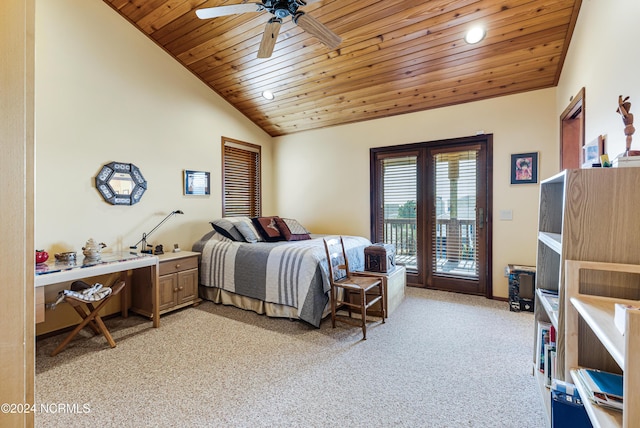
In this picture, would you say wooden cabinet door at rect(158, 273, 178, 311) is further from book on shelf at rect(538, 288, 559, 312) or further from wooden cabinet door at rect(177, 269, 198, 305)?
book on shelf at rect(538, 288, 559, 312)

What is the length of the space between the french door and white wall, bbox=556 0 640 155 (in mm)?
1392

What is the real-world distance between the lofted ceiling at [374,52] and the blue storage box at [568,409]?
2.93 metres

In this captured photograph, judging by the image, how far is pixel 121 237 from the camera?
3428 mm

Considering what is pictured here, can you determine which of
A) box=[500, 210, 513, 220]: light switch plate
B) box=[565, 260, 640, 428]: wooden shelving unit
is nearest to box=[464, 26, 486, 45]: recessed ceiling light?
box=[500, 210, 513, 220]: light switch plate

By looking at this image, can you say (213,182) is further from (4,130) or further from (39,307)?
(4,130)

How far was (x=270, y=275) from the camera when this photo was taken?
10.6 ft

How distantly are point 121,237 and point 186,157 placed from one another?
1331 millimetres

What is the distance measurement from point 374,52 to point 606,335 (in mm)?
3280

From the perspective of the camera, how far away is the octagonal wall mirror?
324cm

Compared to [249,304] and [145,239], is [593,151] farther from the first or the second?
[145,239]

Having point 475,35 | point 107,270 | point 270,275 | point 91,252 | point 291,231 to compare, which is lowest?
point 270,275

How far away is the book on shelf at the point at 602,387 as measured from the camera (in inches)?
39.2

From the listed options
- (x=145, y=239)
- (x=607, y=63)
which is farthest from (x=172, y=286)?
(x=607, y=63)

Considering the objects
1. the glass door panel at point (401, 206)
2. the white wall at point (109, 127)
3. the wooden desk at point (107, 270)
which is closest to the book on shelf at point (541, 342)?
the glass door panel at point (401, 206)
